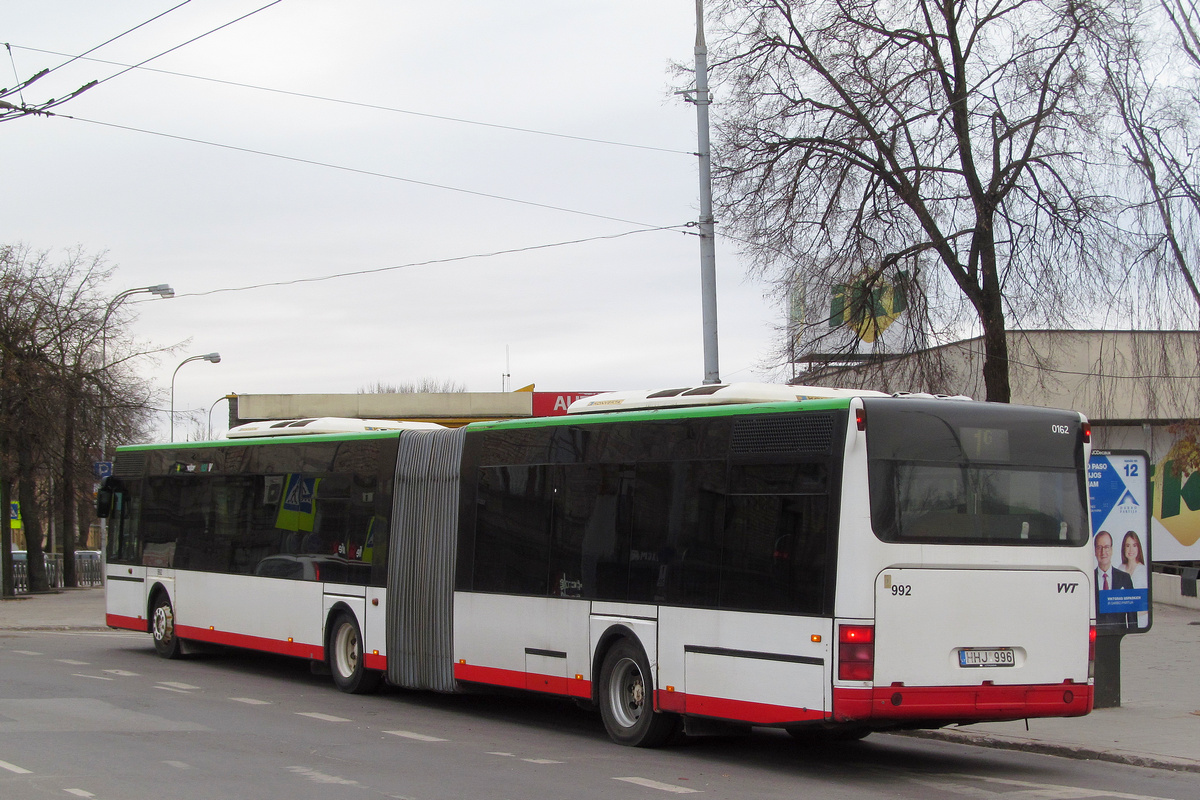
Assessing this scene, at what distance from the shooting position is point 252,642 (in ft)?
56.9

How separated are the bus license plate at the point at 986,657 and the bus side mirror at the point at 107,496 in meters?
15.1

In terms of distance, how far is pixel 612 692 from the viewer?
→ 38.3 ft

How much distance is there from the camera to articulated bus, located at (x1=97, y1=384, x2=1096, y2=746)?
962 cm

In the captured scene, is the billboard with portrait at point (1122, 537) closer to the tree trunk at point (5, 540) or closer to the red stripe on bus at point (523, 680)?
the red stripe on bus at point (523, 680)

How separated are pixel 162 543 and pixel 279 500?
12.2ft

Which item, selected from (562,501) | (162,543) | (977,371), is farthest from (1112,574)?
(977,371)

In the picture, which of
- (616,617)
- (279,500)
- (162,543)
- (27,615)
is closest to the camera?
(616,617)

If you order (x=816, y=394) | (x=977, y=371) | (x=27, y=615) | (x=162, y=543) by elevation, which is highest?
(x=977, y=371)

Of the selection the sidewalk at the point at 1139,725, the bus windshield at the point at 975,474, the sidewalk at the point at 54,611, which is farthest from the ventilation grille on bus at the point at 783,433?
the sidewalk at the point at 54,611

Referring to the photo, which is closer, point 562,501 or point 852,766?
point 852,766

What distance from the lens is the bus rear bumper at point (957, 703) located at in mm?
9375

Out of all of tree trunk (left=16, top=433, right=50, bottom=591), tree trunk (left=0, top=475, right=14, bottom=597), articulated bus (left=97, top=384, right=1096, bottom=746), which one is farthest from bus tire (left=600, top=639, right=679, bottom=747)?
tree trunk (left=0, top=475, right=14, bottom=597)

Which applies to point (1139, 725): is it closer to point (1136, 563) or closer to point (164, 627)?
point (1136, 563)

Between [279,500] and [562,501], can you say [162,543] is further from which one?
[562,501]
